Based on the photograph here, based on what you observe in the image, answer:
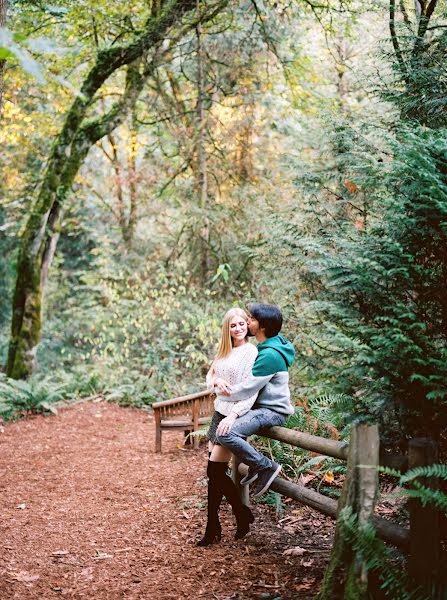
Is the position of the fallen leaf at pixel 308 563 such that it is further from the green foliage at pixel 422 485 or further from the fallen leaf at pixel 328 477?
the green foliage at pixel 422 485

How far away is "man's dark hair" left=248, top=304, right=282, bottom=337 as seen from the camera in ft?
15.7

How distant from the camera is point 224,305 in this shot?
1176 centimetres

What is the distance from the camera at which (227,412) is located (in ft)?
Result: 15.6

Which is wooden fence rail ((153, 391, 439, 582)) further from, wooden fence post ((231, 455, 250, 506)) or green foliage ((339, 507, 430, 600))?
wooden fence post ((231, 455, 250, 506))

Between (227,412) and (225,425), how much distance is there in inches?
10.5

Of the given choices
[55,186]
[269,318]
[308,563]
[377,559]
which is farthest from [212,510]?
[55,186]

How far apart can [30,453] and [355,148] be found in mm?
6378

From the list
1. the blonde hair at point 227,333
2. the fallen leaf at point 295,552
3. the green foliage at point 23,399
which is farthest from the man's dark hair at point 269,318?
the green foliage at point 23,399

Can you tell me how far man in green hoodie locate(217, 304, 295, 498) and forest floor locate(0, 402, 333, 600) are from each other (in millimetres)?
618

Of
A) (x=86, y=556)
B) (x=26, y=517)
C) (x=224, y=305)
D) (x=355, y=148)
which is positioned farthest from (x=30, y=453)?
(x=355, y=148)

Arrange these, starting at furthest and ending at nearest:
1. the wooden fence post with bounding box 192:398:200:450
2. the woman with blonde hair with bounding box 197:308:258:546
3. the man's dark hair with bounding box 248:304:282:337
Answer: the wooden fence post with bounding box 192:398:200:450
the man's dark hair with bounding box 248:304:282:337
the woman with blonde hair with bounding box 197:308:258:546

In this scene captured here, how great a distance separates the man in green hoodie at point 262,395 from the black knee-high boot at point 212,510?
1.00 feet

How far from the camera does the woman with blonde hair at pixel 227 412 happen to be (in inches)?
184

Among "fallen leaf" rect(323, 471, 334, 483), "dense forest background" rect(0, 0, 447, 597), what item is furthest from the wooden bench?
"fallen leaf" rect(323, 471, 334, 483)
